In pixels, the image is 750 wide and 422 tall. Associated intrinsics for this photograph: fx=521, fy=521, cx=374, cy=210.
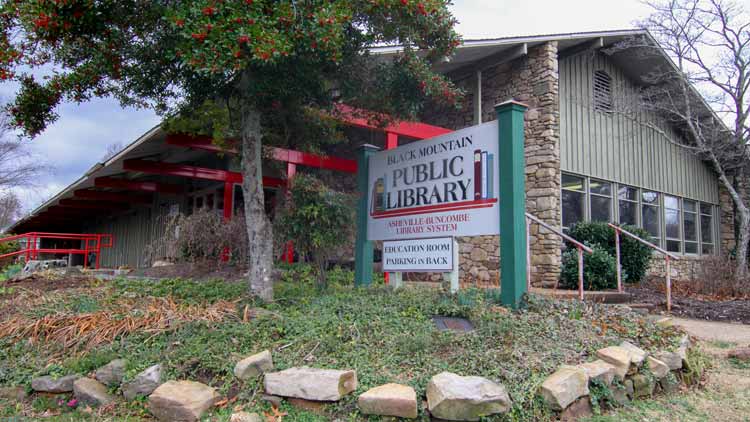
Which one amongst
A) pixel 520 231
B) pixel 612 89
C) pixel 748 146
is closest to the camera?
pixel 520 231

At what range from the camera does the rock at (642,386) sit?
392 centimetres

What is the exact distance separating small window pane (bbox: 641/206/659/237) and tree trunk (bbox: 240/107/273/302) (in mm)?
11376

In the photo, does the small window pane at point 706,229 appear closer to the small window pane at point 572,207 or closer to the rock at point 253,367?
the small window pane at point 572,207

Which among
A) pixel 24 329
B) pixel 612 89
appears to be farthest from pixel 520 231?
pixel 612 89

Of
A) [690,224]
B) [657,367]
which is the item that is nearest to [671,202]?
[690,224]

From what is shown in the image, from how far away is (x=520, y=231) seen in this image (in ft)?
15.6

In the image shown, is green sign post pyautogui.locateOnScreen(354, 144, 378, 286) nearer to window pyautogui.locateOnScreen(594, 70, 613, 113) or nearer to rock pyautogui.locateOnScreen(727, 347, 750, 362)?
rock pyautogui.locateOnScreen(727, 347, 750, 362)

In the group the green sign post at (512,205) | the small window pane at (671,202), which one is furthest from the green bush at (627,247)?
the green sign post at (512,205)

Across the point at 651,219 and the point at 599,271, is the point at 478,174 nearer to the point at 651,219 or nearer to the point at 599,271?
the point at 599,271

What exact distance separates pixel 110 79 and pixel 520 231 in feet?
16.0

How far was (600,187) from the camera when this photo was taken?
1216cm

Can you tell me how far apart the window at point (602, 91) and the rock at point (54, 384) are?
38.4 feet

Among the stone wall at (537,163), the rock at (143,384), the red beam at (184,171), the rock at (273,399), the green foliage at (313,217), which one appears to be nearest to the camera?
the rock at (273,399)

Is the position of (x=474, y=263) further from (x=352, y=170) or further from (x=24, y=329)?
(x=24, y=329)
